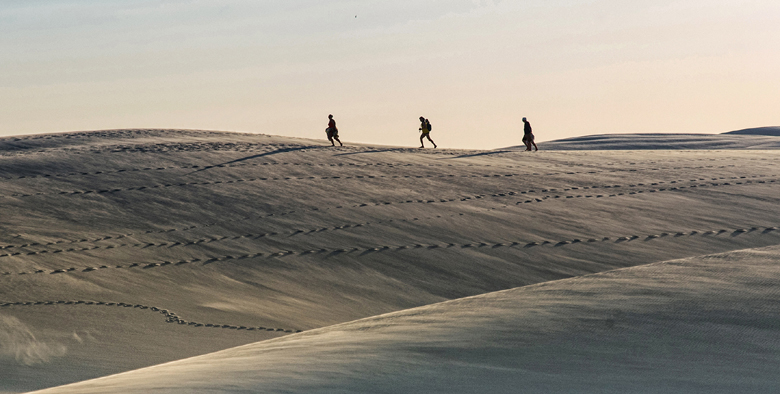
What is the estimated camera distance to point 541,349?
467cm

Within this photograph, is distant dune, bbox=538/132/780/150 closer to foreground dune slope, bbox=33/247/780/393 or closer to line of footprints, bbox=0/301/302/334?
foreground dune slope, bbox=33/247/780/393

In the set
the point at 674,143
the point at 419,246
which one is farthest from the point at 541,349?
the point at 674,143

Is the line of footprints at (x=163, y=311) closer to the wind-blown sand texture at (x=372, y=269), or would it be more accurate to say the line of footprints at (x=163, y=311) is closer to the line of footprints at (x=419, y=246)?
the wind-blown sand texture at (x=372, y=269)

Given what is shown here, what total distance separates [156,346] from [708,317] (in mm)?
4330

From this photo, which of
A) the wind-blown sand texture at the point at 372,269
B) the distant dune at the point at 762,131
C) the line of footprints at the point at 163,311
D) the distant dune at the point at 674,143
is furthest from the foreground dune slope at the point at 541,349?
the distant dune at the point at 762,131

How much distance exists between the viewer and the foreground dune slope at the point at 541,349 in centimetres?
398

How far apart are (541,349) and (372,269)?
431 centimetres

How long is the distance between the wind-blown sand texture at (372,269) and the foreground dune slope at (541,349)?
2 cm

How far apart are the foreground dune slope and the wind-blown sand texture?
0.02 meters

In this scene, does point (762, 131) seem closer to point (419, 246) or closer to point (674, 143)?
point (674, 143)

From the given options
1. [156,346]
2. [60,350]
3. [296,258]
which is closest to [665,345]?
[156,346]

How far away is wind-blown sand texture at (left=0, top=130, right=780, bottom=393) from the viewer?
14.7ft

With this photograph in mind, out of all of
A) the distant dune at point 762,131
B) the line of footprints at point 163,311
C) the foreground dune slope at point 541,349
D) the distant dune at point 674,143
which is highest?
the distant dune at point 762,131

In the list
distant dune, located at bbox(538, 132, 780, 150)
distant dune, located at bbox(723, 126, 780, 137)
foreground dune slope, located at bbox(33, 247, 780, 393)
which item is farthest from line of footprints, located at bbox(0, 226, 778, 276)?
distant dune, located at bbox(723, 126, 780, 137)
